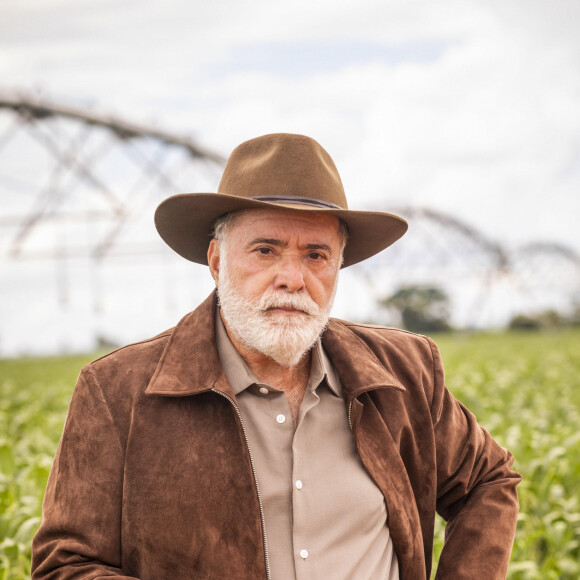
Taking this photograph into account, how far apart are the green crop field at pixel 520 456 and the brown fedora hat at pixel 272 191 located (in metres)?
1.85

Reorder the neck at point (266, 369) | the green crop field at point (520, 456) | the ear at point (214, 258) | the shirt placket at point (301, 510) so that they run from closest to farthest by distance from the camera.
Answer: the shirt placket at point (301, 510) < the neck at point (266, 369) < the ear at point (214, 258) < the green crop field at point (520, 456)

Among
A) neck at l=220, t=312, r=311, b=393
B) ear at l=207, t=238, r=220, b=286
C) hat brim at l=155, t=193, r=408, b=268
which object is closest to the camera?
hat brim at l=155, t=193, r=408, b=268

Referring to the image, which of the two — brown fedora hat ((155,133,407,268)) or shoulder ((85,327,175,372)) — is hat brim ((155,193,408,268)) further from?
shoulder ((85,327,175,372))

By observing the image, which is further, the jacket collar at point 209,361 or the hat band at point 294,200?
the hat band at point 294,200

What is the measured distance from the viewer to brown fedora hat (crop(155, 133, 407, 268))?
6.84 ft

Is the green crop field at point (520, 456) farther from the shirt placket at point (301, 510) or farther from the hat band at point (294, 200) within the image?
the hat band at point (294, 200)

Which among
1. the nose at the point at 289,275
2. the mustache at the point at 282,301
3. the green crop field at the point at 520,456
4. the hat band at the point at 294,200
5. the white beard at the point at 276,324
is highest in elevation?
the hat band at the point at 294,200

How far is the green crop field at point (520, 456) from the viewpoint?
12.2 feet

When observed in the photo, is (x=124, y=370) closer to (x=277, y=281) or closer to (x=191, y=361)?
(x=191, y=361)

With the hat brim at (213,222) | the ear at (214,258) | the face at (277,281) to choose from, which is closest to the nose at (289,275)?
the face at (277,281)

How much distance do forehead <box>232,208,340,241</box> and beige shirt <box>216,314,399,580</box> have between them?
0.36m

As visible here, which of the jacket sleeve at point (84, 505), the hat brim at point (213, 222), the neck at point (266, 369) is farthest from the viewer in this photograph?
the neck at point (266, 369)

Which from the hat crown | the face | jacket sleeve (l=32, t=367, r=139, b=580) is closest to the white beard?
the face

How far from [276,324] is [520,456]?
3.82 meters
